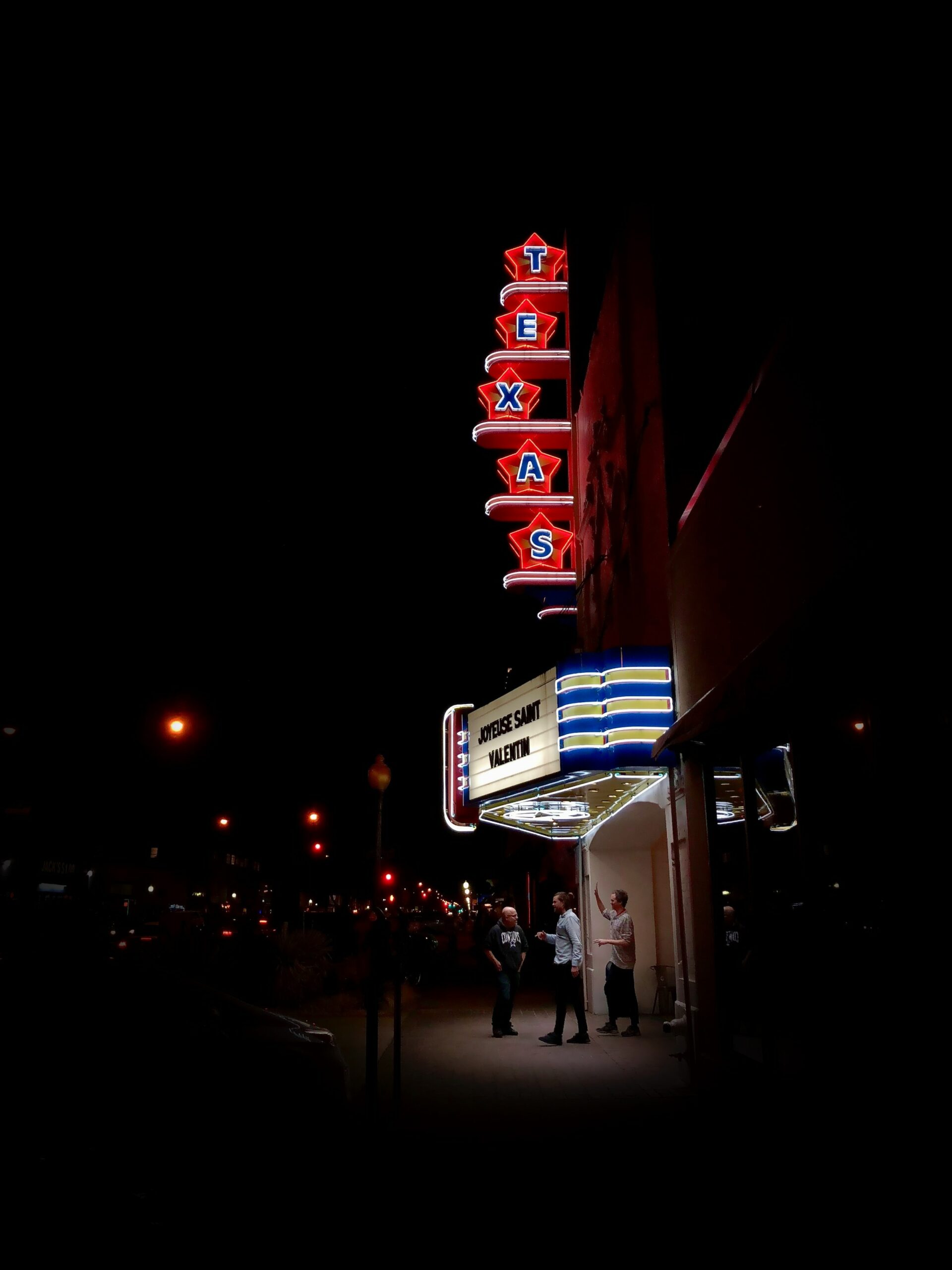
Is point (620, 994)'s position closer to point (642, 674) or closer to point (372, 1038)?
point (642, 674)

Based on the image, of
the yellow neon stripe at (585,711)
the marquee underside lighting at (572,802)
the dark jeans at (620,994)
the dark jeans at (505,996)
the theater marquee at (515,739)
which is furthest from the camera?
the dark jeans at (620,994)

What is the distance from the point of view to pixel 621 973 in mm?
12234

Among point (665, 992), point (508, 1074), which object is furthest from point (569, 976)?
point (665, 992)

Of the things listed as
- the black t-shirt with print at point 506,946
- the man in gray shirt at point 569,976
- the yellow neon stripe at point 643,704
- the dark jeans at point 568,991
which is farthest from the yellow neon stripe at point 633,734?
the black t-shirt with print at point 506,946

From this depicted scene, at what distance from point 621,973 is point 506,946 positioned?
5.28 ft

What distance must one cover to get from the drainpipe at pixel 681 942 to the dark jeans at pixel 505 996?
2.17m

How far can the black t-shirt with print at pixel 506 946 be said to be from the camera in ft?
40.9

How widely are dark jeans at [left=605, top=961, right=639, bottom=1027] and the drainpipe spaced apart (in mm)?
1165

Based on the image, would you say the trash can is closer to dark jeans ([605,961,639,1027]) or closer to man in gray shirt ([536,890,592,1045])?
dark jeans ([605,961,639,1027])

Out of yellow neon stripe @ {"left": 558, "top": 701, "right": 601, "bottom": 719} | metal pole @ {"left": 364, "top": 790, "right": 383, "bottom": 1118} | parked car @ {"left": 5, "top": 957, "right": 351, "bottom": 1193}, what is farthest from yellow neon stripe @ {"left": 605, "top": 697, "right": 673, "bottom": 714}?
parked car @ {"left": 5, "top": 957, "right": 351, "bottom": 1193}

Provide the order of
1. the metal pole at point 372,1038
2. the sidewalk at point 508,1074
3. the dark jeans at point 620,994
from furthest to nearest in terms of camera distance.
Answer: the dark jeans at point 620,994, the sidewalk at point 508,1074, the metal pole at point 372,1038

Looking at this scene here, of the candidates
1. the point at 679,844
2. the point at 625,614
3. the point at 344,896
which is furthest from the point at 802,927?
the point at 344,896

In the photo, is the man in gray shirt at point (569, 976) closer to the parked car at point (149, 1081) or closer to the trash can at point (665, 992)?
the trash can at point (665, 992)

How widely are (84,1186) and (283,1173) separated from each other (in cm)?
122
